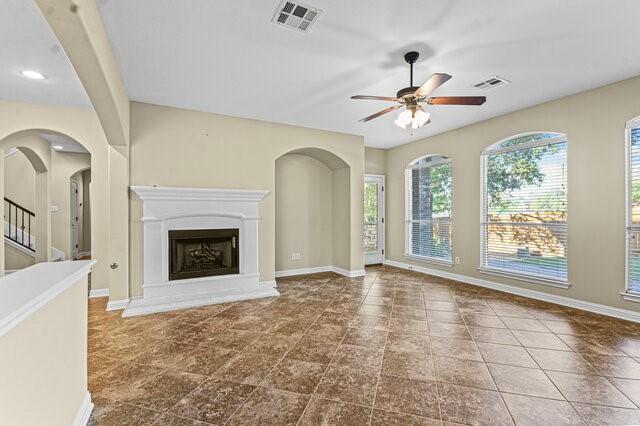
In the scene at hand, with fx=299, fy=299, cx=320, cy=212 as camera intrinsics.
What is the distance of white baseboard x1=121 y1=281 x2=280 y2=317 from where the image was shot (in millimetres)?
3779

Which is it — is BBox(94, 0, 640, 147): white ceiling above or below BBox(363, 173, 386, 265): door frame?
above

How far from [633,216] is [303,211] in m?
4.71

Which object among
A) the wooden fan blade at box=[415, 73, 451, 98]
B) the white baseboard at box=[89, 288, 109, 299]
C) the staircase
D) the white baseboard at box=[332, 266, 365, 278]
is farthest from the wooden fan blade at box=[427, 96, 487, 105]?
the staircase

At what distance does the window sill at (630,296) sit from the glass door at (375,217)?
415 centimetres

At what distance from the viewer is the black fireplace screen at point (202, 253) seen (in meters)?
4.18

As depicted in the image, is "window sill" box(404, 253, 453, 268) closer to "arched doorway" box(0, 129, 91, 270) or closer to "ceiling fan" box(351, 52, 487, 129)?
"ceiling fan" box(351, 52, 487, 129)

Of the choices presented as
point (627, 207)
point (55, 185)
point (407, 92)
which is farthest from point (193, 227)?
point (627, 207)

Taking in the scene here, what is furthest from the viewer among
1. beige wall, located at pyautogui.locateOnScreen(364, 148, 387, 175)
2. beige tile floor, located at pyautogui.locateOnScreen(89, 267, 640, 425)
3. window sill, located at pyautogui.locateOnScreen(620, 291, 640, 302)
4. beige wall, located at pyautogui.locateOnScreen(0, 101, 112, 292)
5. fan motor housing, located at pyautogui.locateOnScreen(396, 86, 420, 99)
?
beige wall, located at pyautogui.locateOnScreen(364, 148, 387, 175)

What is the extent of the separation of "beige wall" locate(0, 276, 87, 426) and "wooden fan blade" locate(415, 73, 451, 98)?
9.22 ft

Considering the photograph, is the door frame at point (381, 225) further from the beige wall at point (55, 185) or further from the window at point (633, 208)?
the beige wall at point (55, 185)

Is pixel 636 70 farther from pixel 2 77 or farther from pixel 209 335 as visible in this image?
pixel 2 77

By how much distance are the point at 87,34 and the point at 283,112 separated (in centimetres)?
283

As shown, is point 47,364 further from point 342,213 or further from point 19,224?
point 19,224

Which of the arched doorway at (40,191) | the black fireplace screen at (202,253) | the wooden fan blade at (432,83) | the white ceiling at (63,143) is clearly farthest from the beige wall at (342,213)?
the arched doorway at (40,191)
